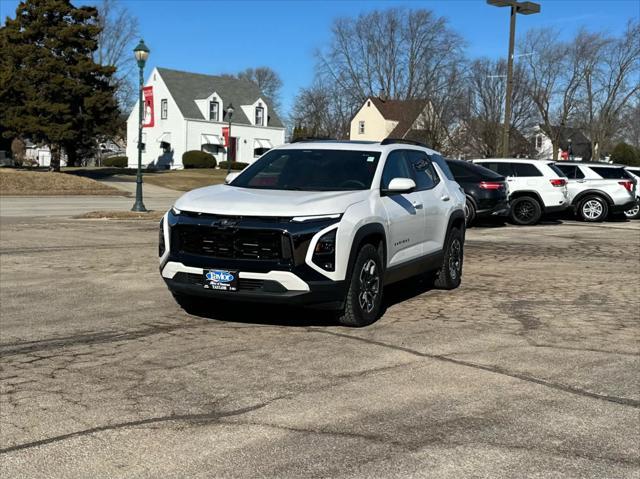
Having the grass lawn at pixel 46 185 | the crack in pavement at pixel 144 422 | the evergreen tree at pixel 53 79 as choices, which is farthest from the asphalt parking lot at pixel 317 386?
the evergreen tree at pixel 53 79

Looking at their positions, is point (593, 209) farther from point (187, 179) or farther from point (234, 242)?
point (187, 179)

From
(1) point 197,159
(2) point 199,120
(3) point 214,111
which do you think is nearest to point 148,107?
(2) point 199,120

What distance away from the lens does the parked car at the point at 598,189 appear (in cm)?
2122

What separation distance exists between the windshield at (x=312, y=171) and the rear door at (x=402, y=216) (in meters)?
0.25

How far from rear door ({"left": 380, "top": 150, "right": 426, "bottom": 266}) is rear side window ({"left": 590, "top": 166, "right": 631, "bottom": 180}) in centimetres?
1501

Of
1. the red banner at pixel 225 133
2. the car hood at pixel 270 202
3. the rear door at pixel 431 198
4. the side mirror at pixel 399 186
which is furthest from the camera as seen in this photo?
the red banner at pixel 225 133

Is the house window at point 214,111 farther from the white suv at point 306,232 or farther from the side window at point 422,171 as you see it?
the white suv at point 306,232

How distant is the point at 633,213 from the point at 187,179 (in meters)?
30.6

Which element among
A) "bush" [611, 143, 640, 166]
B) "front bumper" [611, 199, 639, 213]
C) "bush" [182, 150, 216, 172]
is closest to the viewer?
"front bumper" [611, 199, 639, 213]

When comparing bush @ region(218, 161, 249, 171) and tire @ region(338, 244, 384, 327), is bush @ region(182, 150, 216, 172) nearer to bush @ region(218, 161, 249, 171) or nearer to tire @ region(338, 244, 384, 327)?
bush @ region(218, 161, 249, 171)

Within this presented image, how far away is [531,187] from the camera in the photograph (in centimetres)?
1964

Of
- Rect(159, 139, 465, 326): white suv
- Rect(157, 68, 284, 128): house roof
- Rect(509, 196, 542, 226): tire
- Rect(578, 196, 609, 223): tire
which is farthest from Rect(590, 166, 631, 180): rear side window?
Rect(157, 68, 284, 128): house roof

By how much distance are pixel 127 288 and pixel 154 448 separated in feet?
17.1

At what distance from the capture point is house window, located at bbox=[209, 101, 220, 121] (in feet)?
203
